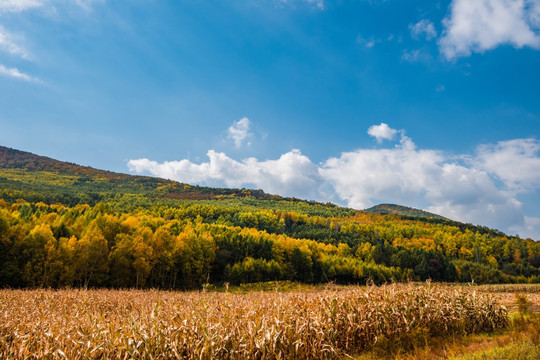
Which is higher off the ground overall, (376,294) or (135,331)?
(376,294)

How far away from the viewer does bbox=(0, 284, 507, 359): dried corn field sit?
7703mm

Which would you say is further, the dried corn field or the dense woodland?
the dense woodland

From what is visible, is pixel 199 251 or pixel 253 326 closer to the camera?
pixel 253 326

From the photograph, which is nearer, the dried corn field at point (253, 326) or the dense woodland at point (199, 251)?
the dried corn field at point (253, 326)

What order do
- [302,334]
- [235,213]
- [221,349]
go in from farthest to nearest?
[235,213]
[302,334]
[221,349]

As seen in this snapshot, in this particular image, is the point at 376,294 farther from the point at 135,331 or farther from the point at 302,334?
the point at 135,331

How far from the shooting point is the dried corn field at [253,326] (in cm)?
770

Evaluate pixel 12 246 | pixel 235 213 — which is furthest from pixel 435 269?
pixel 12 246

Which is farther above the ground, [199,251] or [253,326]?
[253,326]

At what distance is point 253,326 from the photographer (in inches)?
344

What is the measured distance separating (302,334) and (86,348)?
5978 millimetres

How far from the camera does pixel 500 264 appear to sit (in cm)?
13300

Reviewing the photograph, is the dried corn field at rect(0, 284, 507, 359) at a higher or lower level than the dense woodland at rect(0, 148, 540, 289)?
higher

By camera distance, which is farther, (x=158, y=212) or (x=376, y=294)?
(x=158, y=212)
